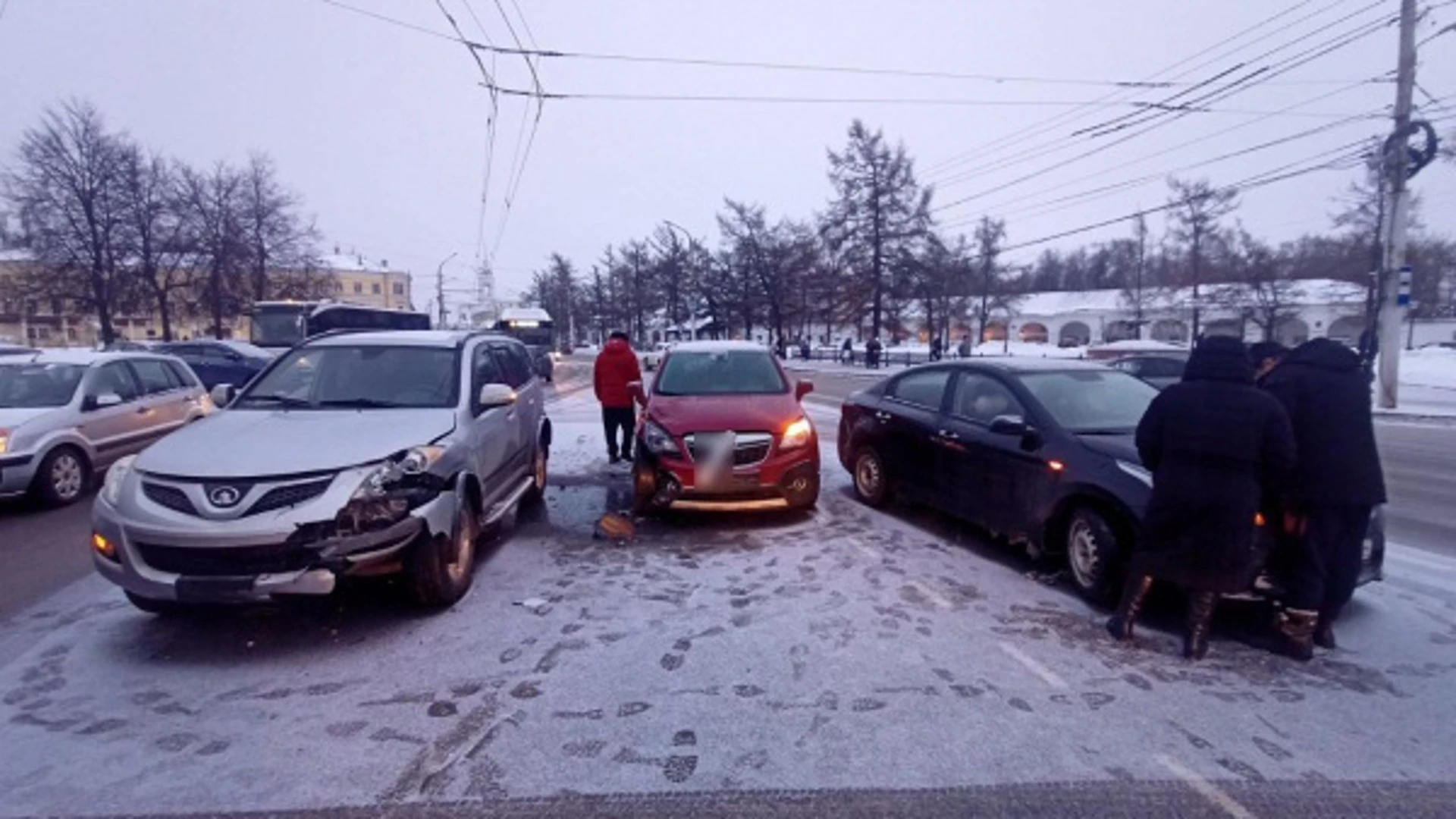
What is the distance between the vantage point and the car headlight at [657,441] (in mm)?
6859

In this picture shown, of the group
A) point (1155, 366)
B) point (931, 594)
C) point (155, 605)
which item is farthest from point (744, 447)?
point (1155, 366)

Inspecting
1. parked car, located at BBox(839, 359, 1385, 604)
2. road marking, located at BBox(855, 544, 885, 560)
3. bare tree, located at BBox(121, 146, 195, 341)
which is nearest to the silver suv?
road marking, located at BBox(855, 544, 885, 560)

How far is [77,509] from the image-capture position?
7973mm

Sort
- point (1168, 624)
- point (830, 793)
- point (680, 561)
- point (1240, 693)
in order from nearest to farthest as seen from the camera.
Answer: point (830, 793) < point (1240, 693) < point (1168, 624) < point (680, 561)

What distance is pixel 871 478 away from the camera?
7.87m

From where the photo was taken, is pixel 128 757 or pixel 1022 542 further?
pixel 1022 542

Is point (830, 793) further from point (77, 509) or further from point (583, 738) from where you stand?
point (77, 509)

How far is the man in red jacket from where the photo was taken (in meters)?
9.94

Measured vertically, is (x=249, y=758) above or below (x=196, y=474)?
below

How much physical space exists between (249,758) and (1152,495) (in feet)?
15.5

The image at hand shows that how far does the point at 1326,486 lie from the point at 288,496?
5758mm

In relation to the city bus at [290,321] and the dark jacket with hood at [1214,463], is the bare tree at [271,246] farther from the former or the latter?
the dark jacket with hood at [1214,463]

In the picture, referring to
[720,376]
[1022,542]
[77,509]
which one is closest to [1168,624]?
[1022,542]

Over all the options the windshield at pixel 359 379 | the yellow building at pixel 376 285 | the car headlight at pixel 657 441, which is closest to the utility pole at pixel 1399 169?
the car headlight at pixel 657 441
